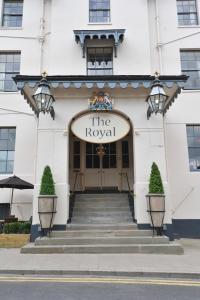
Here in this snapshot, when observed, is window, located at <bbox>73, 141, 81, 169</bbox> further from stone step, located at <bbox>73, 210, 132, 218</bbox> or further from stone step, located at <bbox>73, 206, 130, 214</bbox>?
stone step, located at <bbox>73, 210, 132, 218</bbox>

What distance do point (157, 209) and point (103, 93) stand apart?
14.9ft

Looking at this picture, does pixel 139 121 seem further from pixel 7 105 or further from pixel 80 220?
pixel 7 105

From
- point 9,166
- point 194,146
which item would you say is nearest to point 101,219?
point 9,166

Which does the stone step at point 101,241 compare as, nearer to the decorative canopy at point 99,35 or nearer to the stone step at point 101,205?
the stone step at point 101,205

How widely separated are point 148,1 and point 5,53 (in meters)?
7.71

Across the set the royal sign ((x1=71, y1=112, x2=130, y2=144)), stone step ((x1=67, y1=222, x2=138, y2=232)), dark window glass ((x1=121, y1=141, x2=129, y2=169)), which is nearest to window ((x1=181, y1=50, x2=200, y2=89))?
dark window glass ((x1=121, y1=141, x2=129, y2=169))

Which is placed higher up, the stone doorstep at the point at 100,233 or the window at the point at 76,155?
the window at the point at 76,155

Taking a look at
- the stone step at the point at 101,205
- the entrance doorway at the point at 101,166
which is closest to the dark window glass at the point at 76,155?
the entrance doorway at the point at 101,166

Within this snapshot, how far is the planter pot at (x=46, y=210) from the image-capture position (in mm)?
8961

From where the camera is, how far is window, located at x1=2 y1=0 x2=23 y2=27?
14.5 m

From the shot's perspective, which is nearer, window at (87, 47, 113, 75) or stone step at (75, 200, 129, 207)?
stone step at (75, 200, 129, 207)

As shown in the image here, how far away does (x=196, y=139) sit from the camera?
12.8 metres

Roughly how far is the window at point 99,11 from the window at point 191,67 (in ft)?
14.0

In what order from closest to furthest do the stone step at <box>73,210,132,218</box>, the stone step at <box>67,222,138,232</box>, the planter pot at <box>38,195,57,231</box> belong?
1. the planter pot at <box>38,195,57,231</box>
2. the stone step at <box>67,222,138,232</box>
3. the stone step at <box>73,210,132,218</box>
